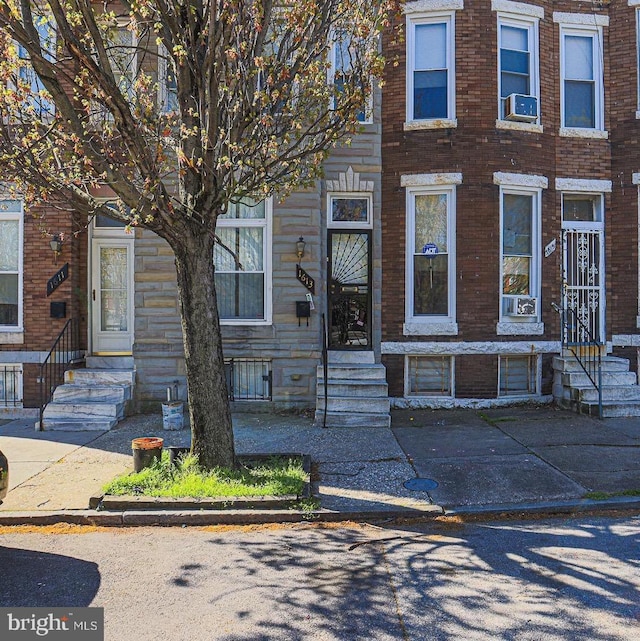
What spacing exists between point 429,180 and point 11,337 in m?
8.03

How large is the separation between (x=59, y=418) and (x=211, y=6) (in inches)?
255

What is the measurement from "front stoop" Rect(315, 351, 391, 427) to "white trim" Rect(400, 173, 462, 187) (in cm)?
322

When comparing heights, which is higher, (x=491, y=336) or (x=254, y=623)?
(x=491, y=336)

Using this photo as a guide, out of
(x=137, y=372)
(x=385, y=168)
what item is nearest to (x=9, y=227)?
(x=137, y=372)

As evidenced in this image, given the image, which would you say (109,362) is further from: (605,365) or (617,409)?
(605,365)

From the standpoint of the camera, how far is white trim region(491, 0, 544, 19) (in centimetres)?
1045

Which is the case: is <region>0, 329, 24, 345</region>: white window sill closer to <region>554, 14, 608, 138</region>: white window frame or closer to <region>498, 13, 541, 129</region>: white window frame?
<region>498, 13, 541, 129</region>: white window frame

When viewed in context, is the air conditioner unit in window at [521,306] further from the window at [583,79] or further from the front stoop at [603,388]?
the window at [583,79]

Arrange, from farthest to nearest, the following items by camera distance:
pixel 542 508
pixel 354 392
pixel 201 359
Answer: pixel 354 392
pixel 201 359
pixel 542 508

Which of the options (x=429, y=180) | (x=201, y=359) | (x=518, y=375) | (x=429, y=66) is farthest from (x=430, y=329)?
(x=201, y=359)

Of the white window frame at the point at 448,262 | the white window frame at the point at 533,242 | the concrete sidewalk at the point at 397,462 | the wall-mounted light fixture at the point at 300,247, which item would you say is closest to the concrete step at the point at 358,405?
the concrete sidewalk at the point at 397,462

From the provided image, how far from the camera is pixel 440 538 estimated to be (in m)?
5.02

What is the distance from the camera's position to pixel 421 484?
625 centimetres

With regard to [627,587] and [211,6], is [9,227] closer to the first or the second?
[211,6]
